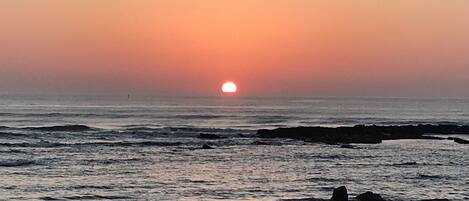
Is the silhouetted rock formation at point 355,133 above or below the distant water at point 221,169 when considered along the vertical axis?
above

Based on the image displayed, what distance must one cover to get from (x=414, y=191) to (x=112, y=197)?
50.4ft

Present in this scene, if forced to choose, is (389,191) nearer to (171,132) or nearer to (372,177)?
(372,177)

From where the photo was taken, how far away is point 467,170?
42.2m

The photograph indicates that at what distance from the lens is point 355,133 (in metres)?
72.1

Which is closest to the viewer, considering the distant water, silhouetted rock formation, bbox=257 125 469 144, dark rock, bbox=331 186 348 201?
dark rock, bbox=331 186 348 201

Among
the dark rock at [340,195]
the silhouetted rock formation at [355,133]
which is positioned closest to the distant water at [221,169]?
the dark rock at [340,195]

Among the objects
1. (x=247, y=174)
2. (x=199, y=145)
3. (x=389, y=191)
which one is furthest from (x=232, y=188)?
(x=199, y=145)

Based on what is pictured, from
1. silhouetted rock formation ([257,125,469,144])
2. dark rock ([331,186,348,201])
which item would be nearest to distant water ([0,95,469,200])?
dark rock ([331,186,348,201])

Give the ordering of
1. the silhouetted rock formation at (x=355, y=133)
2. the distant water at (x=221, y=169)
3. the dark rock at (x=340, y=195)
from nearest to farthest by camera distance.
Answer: the dark rock at (x=340, y=195) → the distant water at (x=221, y=169) → the silhouetted rock formation at (x=355, y=133)

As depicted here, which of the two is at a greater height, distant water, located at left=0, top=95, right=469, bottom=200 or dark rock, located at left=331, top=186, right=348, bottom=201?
dark rock, located at left=331, top=186, right=348, bottom=201

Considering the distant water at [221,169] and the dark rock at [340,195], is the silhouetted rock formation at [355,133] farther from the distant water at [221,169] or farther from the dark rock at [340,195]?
the dark rock at [340,195]

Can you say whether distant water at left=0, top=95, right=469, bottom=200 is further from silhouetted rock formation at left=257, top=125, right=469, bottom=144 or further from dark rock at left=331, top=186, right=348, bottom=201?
silhouetted rock formation at left=257, top=125, right=469, bottom=144

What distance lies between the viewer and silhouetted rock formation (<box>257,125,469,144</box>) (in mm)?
65125

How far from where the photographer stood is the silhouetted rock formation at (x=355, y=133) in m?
65.1
